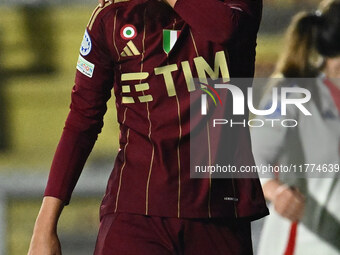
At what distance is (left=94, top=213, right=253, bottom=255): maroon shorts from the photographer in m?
2.34

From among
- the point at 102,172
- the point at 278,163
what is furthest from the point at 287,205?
the point at 102,172

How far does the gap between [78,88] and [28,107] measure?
9.14ft

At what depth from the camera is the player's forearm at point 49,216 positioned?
238cm

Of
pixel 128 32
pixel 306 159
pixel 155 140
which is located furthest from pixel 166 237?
pixel 306 159

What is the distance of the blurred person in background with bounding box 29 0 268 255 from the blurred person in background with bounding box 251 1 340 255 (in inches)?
28.7

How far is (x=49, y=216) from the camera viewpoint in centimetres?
239

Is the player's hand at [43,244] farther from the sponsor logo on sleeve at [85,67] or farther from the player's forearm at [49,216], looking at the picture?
the sponsor logo on sleeve at [85,67]

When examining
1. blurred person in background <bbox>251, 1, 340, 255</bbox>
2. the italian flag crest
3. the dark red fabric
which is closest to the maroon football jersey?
the italian flag crest

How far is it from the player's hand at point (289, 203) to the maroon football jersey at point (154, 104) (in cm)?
61

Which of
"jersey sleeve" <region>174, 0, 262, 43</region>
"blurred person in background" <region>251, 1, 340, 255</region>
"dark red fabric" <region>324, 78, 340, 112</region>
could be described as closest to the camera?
"jersey sleeve" <region>174, 0, 262, 43</region>

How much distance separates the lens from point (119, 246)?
2361mm

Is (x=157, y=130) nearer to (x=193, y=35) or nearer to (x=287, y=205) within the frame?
(x=193, y=35)

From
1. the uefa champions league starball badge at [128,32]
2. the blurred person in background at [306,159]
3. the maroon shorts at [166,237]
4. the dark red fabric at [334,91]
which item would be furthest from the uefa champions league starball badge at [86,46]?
the dark red fabric at [334,91]

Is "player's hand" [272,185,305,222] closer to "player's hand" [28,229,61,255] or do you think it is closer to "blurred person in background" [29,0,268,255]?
"blurred person in background" [29,0,268,255]
